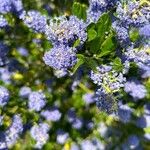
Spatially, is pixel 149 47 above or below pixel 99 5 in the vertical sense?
below

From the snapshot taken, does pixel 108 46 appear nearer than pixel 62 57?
No

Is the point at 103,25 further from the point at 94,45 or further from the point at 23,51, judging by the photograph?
the point at 23,51

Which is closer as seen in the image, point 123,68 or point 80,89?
point 123,68

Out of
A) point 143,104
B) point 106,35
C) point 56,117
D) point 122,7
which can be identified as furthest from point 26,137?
point 122,7

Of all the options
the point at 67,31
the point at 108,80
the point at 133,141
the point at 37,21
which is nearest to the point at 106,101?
the point at 108,80

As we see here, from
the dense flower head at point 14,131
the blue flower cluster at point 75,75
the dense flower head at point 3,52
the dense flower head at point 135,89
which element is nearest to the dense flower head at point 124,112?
the blue flower cluster at point 75,75

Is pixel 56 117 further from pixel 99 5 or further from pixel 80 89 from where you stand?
pixel 99 5
